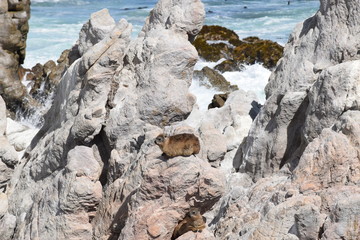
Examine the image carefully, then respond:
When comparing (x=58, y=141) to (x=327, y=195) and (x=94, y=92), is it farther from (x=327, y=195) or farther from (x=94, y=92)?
(x=327, y=195)

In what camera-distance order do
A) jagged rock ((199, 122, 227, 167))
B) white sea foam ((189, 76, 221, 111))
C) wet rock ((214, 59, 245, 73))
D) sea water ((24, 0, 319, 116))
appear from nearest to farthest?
jagged rock ((199, 122, 227, 167))
white sea foam ((189, 76, 221, 111))
wet rock ((214, 59, 245, 73))
sea water ((24, 0, 319, 116))

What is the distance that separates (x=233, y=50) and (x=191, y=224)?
24.8m

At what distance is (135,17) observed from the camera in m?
48.1

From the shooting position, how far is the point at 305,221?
8.29 meters

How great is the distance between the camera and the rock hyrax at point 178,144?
9766 mm

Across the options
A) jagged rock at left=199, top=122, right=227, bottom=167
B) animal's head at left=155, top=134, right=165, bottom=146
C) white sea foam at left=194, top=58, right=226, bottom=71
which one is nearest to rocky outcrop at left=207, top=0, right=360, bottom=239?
jagged rock at left=199, top=122, right=227, bottom=167

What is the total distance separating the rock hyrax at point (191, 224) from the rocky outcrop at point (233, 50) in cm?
2228

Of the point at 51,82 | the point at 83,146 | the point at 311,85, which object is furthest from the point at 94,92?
the point at 51,82

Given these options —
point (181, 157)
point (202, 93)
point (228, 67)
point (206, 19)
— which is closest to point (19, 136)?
point (181, 157)

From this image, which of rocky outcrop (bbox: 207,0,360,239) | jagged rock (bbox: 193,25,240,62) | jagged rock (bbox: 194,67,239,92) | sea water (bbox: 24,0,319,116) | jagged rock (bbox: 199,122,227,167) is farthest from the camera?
sea water (bbox: 24,0,319,116)

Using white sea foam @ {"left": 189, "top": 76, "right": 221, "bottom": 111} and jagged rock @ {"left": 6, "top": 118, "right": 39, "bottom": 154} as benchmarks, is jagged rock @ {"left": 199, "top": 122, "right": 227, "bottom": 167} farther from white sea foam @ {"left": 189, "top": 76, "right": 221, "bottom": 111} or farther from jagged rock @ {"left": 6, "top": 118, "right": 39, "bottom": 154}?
white sea foam @ {"left": 189, "top": 76, "right": 221, "bottom": 111}

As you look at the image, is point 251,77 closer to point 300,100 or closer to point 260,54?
point 260,54

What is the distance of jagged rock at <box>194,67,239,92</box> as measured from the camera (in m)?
27.3

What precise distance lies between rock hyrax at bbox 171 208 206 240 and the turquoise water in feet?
87.1
